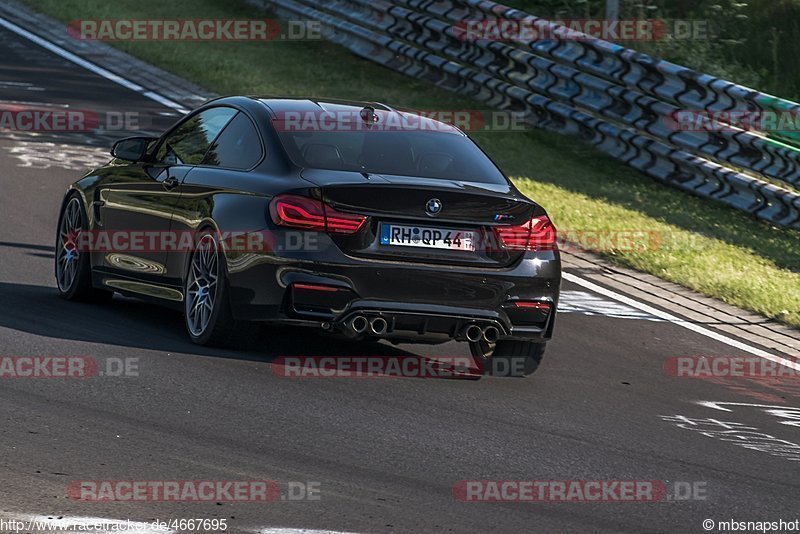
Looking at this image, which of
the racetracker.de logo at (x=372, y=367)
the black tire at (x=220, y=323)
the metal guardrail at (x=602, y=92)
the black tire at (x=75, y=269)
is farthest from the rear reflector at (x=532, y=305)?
the metal guardrail at (x=602, y=92)

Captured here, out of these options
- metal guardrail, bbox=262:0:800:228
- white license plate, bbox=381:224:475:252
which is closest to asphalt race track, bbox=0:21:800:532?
white license plate, bbox=381:224:475:252

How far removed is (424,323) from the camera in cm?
843

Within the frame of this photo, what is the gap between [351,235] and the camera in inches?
328

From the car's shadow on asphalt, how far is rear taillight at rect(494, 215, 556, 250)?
1.17 metres

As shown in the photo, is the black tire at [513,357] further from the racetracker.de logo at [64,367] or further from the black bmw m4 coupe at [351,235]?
the racetracker.de logo at [64,367]

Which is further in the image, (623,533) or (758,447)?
(758,447)

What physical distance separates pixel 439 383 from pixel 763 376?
232 centimetres

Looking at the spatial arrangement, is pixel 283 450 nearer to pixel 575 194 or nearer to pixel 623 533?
pixel 623 533

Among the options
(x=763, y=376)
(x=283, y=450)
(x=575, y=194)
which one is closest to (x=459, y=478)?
(x=283, y=450)

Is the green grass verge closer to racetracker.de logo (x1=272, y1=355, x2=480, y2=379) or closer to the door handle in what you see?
racetracker.de logo (x1=272, y1=355, x2=480, y2=379)

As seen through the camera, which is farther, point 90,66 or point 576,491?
point 90,66

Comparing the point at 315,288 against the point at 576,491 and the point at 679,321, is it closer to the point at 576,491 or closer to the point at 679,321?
the point at 576,491

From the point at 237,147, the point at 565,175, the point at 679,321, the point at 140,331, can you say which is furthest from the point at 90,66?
the point at 237,147

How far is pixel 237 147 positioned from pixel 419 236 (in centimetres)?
143
